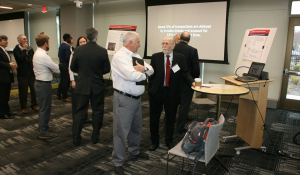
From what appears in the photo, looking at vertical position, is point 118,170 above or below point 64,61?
below

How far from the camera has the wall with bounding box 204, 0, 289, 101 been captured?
15.8 ft

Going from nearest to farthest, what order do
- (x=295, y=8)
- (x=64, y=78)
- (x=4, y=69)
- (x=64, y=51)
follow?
(x=4, y=69) → (x=295, y=8) → (x=64, y=51) → (x=64, y=78)

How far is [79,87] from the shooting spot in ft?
9.32

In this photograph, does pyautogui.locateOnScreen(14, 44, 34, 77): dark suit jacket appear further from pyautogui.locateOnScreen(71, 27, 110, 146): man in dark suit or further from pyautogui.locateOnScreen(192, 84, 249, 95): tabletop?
pyautogui.locateOnScreen(192, 84, 249, 95): tabletop

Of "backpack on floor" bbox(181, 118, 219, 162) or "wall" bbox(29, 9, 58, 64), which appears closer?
"backpack on floor" bbox(181, 118, 219, 162)

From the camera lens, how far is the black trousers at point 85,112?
2928mm

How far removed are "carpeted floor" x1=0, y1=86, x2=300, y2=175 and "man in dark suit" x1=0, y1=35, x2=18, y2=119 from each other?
1.04ft

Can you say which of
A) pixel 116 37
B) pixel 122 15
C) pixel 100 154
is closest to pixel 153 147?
pixel 100 154

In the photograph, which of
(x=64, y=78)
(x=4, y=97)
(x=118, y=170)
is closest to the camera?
(x=118, y=170)

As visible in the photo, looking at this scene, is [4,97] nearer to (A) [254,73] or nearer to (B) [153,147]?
(B) [153,147]

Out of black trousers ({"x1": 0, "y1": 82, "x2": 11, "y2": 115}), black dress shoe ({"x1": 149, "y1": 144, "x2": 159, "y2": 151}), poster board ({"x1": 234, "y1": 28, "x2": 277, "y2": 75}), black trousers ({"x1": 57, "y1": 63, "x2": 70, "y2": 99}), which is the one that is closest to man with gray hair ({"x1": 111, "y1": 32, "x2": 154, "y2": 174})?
black dress shoe ({"x1": 149, "y1": 144, "x2": 159, "y2": 151})

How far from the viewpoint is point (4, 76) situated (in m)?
4.05

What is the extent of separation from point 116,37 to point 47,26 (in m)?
4.36

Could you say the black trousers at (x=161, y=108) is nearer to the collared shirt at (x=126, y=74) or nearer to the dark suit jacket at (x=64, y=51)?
the collared shirt at (x=126, y=74)
